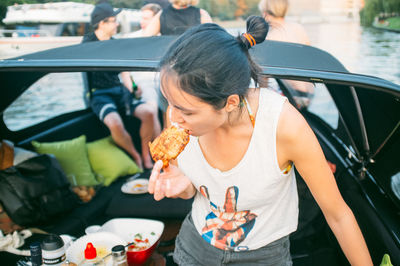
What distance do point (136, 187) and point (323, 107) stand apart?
258cm

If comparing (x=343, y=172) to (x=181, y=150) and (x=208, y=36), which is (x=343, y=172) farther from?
(x=208, y=36)

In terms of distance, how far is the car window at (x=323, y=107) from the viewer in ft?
12.8

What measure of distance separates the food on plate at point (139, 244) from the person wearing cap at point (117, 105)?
2.38 m

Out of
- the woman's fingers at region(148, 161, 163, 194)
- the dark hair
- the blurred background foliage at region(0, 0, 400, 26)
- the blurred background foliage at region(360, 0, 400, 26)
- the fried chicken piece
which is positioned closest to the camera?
the dark hair

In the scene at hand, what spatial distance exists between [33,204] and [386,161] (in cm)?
294

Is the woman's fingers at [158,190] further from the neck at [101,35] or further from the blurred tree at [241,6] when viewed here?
the blurred tree at [241,6]

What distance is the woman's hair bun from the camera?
148cm

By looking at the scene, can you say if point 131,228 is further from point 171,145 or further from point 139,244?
point 171,145

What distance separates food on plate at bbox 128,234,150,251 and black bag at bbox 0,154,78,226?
1.18m

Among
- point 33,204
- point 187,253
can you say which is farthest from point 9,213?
point 187,253

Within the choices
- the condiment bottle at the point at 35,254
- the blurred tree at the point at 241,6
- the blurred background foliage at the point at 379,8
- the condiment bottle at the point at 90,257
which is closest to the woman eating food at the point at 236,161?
the condiment bottle at the point at 90,257

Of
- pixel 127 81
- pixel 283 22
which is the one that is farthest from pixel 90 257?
pixel 127 81

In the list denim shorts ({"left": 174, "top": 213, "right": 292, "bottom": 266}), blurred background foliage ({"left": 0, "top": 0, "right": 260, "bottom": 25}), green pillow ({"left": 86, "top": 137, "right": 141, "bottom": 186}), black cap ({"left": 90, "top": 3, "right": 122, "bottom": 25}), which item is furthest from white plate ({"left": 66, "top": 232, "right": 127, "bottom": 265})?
black cap ({"left": 90, "top": 3, "right": 122, "bottom": 25})

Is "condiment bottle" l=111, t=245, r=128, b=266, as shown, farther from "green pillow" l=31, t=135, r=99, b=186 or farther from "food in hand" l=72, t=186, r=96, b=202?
"green pillow" l=31, t=135, r=99, b=186
